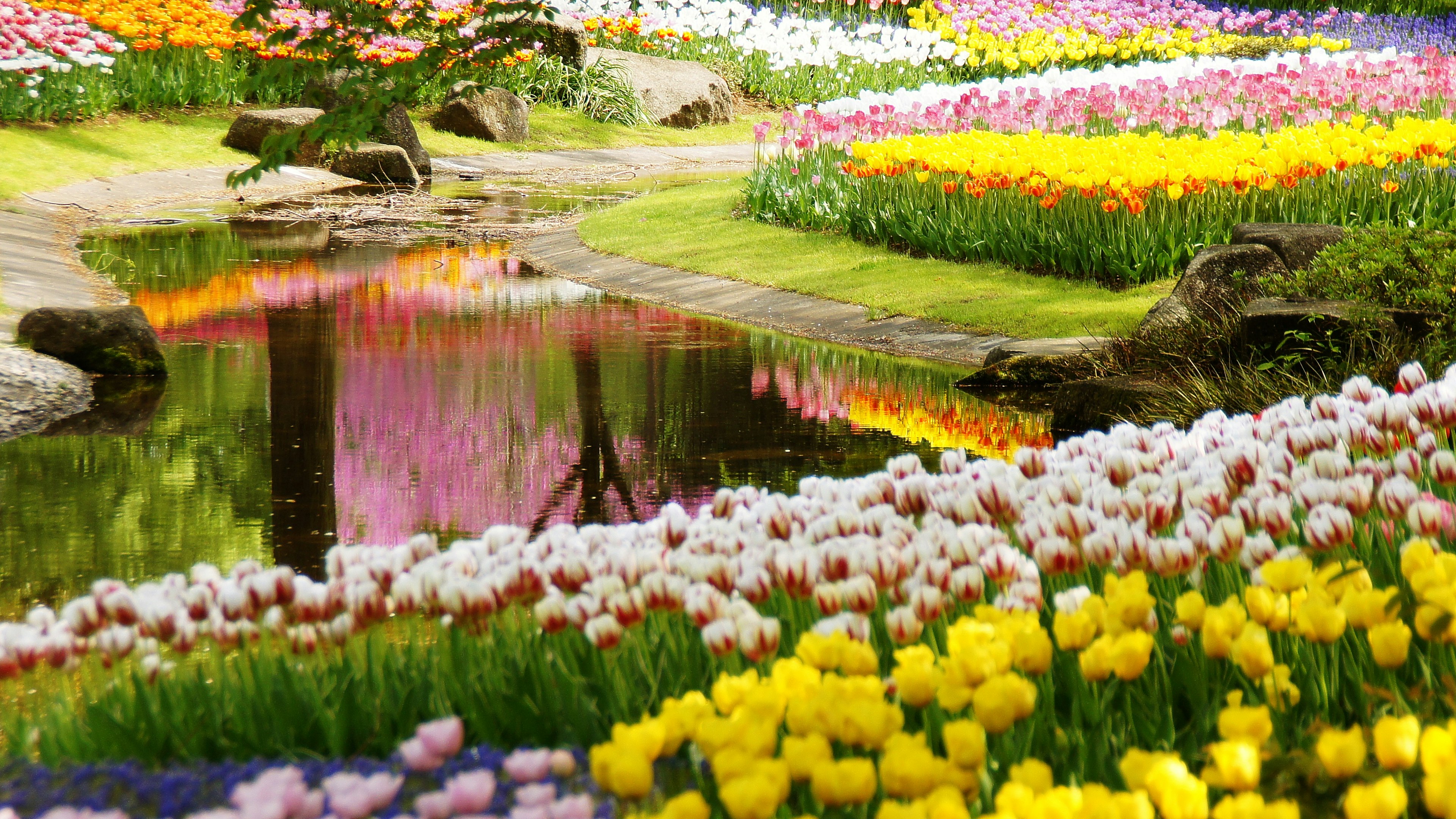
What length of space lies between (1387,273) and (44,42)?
17.1 metres

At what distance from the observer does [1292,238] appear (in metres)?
8.48

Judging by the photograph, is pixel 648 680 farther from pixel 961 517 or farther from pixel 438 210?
pixel 438 210

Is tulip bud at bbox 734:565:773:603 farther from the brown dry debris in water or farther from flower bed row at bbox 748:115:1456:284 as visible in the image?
the brown dry debris in water

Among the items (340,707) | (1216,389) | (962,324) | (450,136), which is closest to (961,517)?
(340,707)

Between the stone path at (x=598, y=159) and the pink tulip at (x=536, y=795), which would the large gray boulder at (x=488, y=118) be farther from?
the pink tulip at (x=536, y=795)

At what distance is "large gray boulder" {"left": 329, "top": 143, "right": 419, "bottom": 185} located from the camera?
2109 centimetres

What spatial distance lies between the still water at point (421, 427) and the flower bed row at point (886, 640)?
2257 millimetres

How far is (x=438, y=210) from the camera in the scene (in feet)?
Answer: 59.8

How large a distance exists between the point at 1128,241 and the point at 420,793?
9.01 metres

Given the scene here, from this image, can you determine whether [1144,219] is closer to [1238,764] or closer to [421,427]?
[421,427]

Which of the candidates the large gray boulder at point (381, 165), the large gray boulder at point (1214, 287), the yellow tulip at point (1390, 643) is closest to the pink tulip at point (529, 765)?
the yellow tulip at point (1390, 643)

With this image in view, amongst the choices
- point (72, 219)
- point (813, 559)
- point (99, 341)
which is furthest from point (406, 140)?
point (813, 559)

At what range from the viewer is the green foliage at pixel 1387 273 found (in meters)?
7.01

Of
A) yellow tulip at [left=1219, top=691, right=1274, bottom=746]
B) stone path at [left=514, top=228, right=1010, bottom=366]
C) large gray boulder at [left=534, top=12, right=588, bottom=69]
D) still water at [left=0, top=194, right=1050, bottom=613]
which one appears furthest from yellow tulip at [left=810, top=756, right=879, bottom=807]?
large gray boulder at [left=534, top=12, right=588, bottom=69]
